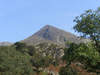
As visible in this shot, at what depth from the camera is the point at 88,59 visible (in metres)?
21.9

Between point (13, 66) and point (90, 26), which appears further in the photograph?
point (13, 66)

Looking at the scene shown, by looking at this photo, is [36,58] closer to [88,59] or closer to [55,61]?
[55,61]

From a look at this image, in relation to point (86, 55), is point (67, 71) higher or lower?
lower

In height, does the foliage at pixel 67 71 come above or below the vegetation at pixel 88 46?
below

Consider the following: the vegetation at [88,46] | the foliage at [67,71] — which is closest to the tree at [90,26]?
the vegetation at [88,46]

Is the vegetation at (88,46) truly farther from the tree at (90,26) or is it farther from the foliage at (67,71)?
the foliage at (67,71)

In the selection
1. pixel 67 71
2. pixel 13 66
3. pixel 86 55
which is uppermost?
pixel 86 55

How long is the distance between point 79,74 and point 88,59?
106 feet

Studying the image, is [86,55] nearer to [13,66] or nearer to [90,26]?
[90,26]

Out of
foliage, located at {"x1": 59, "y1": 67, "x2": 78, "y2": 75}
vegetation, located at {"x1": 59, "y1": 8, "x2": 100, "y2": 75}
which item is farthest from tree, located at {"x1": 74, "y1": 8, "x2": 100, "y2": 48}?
foliage, located at {"x1": 59, "y1": 67, "x2": 78, "y2": 75}

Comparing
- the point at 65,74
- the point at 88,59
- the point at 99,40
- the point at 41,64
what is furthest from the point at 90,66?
the point at 41,64

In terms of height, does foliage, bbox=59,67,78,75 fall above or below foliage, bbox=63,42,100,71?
below

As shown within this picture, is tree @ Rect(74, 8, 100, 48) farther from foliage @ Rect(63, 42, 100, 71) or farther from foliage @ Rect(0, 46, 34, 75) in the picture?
foliage @ Rect(0, 46, 34, 75)

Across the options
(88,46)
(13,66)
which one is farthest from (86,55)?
(13,66)
